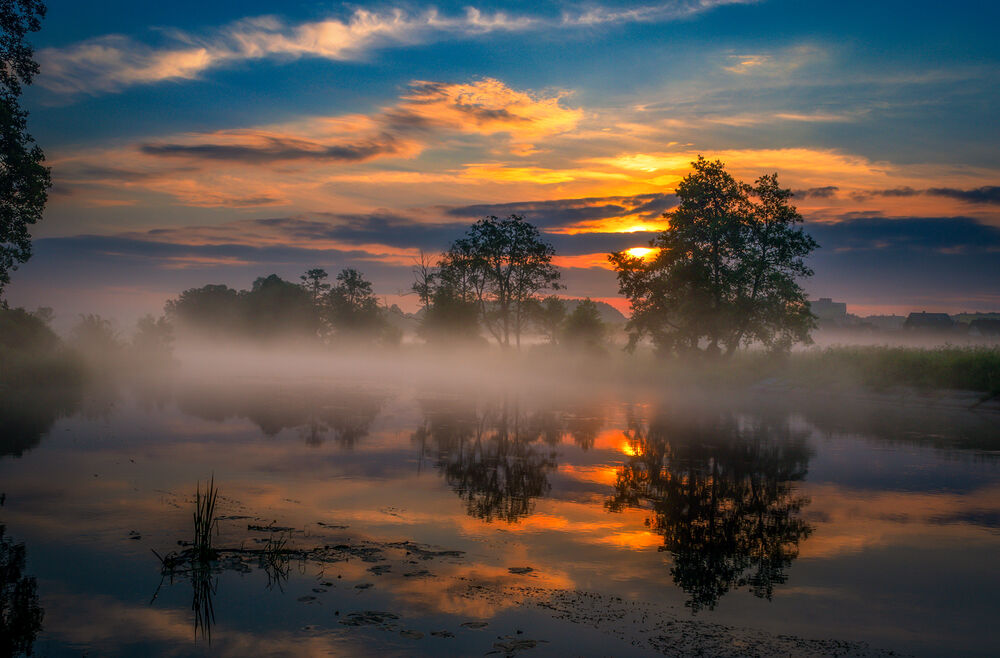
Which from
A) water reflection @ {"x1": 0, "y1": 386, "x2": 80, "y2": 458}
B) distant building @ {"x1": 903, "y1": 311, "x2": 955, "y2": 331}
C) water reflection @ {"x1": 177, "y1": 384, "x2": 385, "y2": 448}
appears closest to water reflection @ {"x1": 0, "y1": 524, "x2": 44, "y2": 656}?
water reflection @ {"x1": 0, "y1": 386, "x2": 80, "y2": 458}

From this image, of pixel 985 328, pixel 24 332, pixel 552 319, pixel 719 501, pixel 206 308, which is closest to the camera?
pixel 719 501

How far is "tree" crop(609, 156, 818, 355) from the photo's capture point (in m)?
49.8

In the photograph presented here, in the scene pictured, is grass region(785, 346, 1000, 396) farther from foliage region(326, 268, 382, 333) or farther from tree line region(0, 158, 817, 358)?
foliage region(326, 268, 382, 333)

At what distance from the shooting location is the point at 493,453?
20250mm

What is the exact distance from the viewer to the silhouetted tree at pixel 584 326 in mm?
78938

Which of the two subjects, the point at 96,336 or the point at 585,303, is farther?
the point at 585,303

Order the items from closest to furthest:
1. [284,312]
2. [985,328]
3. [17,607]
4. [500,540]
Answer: [17,607]
[500,540]
[284,312]
[985,328]

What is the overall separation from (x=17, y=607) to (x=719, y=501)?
12036mm

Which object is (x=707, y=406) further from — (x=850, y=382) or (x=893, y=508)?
(x=893, y=508)

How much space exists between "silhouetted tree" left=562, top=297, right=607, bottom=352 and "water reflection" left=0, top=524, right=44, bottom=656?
69.2 meters

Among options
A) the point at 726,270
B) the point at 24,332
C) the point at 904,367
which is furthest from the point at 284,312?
the point at 904,367

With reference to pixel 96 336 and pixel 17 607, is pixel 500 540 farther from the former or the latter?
pixel 96 336

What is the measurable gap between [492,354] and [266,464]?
196ft

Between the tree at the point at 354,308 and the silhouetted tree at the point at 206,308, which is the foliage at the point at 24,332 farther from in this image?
the silhouetted tree at the point at 206,308
